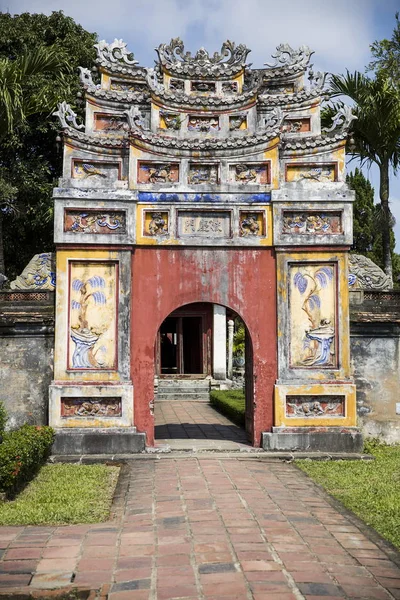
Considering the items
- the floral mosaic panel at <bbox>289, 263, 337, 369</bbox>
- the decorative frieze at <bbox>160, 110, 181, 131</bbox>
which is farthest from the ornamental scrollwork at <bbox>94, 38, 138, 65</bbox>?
the floral mosaic panel at <bbox>289, 263, 337, 369</bbox>

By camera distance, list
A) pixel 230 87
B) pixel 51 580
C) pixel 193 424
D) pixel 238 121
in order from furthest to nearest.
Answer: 1. pixel 193 424
2. pixel 230 87
3. pixel 238 121
4. pixel 51 580

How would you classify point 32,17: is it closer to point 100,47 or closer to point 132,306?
point 100,47

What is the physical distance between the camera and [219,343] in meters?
24.5

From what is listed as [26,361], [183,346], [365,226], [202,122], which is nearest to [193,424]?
[26,361]

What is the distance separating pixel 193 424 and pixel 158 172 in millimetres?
6328

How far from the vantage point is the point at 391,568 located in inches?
204

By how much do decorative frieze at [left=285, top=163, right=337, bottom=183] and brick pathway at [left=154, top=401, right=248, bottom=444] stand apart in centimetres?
449

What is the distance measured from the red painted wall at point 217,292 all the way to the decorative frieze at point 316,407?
1.09ft

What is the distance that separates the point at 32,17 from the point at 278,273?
1506 cm

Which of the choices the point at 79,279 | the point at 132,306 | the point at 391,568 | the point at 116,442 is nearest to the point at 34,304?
the point at 79,279

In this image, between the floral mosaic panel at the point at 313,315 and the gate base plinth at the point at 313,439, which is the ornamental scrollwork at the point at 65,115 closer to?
the floral mosaic panel at the point at 313,315

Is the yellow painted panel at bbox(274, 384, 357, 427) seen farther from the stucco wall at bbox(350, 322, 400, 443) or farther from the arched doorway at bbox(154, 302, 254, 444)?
the arched doorway at bbox(154, 302, 254, 444)

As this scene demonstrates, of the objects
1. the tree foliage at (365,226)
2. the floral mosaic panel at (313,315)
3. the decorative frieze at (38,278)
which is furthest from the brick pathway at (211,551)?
the tree foliage at (365,226)

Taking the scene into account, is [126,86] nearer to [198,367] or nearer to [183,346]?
[183,346]
